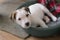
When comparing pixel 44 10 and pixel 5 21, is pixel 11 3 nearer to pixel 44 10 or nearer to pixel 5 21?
pixel 5 21

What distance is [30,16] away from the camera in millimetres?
2004

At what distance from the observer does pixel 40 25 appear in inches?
81.4

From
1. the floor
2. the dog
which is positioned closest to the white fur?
the dog

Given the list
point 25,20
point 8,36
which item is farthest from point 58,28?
point 8,36

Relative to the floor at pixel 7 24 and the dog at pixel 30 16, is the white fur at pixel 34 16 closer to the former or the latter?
the dog at pixel 30 16

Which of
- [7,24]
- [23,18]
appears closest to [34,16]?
[23,18]

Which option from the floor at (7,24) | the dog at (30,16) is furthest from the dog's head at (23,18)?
the floor at (7,24)

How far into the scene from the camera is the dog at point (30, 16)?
1.88 meters

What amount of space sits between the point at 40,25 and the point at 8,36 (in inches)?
17.5

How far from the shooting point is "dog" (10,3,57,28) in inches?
73.8

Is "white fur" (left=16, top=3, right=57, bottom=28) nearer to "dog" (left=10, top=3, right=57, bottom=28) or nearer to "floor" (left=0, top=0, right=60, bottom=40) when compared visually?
"dog" (left=10, top=3, right=57, bottom=28)

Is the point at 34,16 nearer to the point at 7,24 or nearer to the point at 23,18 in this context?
the point at 23,18

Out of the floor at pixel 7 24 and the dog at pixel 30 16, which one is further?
the floor at pixel 7 24

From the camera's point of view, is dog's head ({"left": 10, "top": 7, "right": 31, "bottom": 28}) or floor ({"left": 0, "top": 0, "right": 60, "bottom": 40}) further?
floor ({"left": 0, "top": 0, "right": 60, "bottom": 40})
